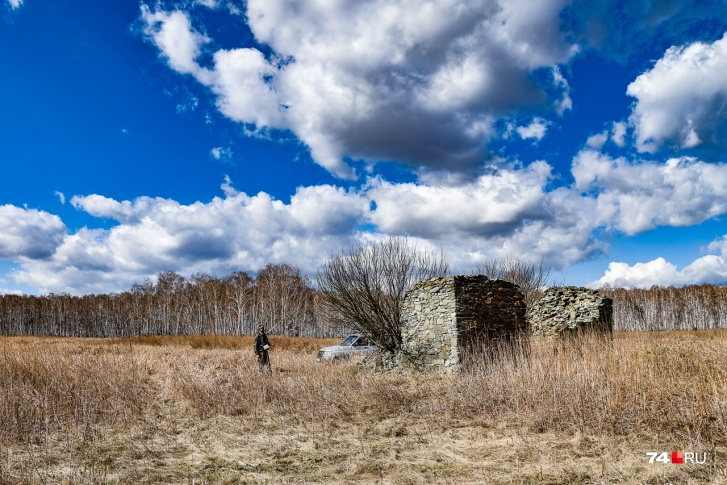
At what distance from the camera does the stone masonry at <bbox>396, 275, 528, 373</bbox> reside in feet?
41.4

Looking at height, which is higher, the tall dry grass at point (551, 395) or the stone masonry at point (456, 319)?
the stone masonry at point (456, 319)

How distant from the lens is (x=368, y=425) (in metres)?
7.20

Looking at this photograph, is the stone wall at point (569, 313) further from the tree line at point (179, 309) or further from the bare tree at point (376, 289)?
the tree line at point (179, 309)

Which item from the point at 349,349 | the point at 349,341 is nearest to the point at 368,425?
the point at 349,349

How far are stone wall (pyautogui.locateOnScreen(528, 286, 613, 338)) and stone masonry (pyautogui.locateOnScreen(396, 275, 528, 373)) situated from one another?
11.3 feet

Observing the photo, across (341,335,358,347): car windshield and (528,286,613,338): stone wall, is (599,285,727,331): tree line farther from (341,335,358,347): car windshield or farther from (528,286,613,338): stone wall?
(341,335,358,347): car windshield

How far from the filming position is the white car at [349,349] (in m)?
16.6

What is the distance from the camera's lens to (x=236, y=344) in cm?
2638

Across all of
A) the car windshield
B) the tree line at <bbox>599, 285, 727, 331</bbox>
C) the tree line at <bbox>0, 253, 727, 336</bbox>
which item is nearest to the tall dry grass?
the car windshield

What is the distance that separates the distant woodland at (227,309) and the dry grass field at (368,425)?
114ft

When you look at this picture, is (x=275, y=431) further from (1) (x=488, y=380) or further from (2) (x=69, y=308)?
(2) (x=69, y=308)

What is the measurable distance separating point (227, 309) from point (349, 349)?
41991 mm

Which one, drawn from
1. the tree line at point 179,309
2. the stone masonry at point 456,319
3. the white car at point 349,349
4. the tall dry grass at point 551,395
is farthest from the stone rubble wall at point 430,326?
the tree line at point 179,309

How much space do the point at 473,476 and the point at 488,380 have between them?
4.03 metres
